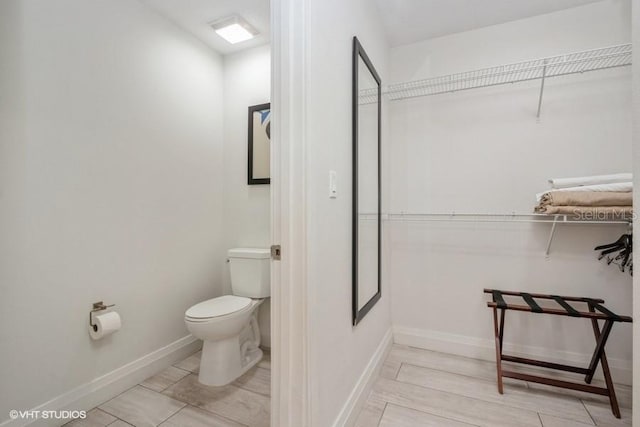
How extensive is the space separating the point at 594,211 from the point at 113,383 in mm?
2820

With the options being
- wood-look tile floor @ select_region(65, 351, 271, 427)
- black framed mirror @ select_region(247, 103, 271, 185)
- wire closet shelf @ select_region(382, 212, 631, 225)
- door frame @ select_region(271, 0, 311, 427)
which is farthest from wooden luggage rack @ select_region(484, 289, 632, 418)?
black framed mirror @ select_region(247, 103, 271, 185)

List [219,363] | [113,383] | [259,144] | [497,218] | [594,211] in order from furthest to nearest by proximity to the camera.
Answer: [259,144]
[497,218]
[219,363]
[113,383]
[594,211]

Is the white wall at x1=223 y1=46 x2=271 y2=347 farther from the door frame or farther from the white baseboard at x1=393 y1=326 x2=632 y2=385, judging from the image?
the door frame

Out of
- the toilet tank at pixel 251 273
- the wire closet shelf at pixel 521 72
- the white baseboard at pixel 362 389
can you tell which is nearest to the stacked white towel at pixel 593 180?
Answer: the wire closet shelf at pixel 521 72

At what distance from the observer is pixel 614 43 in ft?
5.90

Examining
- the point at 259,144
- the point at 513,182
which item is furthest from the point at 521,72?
the point at 259,144

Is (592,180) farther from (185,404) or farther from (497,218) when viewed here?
(185,404)

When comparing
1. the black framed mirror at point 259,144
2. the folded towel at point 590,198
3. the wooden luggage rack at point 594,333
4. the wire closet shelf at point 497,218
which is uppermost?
the black framed mirror at point 259,144

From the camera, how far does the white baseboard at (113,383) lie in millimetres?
1437

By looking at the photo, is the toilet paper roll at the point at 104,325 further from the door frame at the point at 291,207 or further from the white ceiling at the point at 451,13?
the white ceiling at the point at 451,13

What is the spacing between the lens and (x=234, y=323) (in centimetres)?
183

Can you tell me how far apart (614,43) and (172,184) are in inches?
117

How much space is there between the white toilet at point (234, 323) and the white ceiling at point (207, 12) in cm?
163

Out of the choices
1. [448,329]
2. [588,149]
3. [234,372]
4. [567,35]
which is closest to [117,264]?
[234,372]
